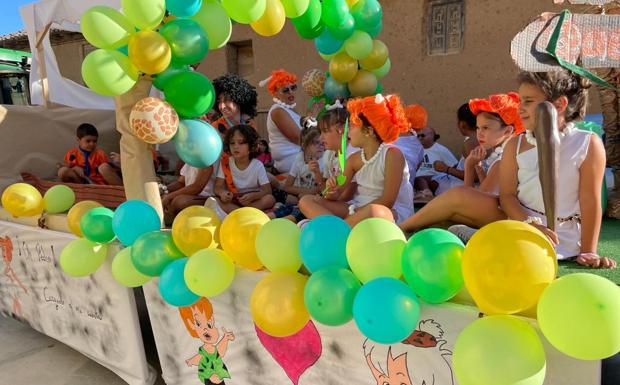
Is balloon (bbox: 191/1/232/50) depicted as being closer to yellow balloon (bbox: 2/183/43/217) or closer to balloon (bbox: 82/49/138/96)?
balloon (bbox: 82/49/138/96)

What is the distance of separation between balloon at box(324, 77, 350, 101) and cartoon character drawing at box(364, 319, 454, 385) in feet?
8.78

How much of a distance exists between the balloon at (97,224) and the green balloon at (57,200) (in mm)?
822

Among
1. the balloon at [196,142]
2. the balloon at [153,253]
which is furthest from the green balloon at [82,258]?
the balloon at [196,142]

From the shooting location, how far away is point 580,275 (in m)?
1.16

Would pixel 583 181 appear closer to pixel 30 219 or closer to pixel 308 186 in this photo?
pixel 308 186

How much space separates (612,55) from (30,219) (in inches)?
136

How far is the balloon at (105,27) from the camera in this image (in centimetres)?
191

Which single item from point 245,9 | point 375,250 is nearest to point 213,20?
point 245,9

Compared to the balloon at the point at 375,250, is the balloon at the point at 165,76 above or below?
above

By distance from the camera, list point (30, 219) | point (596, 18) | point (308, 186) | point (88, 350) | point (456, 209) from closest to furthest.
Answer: point (596, 18)
point (456, 209)
point (88, 350)
point (30, 219)
point (308, 186)

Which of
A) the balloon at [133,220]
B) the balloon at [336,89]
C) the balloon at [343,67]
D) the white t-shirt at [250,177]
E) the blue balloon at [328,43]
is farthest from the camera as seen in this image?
the balloon at [336,89]

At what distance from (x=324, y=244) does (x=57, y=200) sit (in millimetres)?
2303

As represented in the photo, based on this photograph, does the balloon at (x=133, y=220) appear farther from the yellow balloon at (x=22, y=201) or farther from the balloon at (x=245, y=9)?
the yellow balloon at (x=22, y=201)

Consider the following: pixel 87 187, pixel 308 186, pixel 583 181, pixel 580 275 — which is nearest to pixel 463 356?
pixel 580 275
